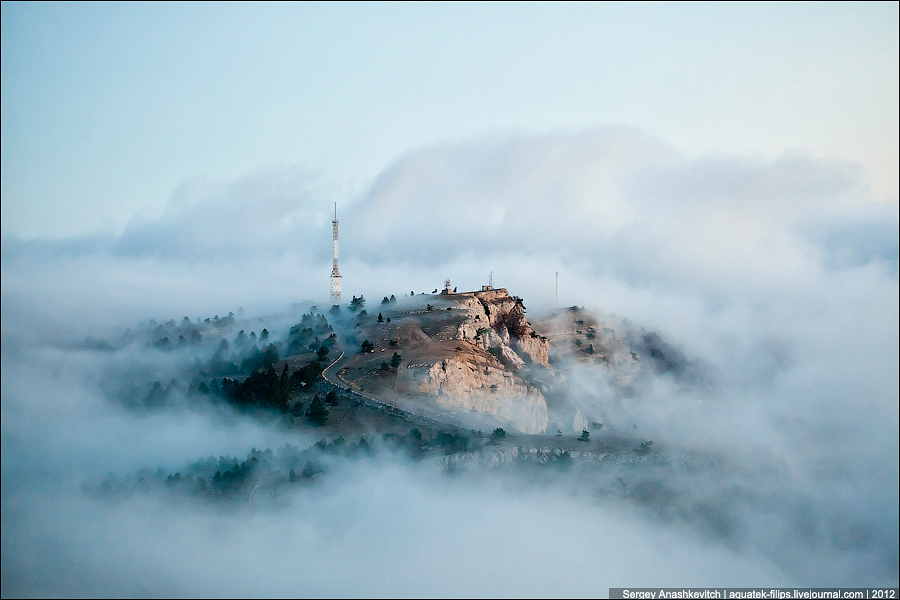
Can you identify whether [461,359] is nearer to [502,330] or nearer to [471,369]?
[471,369]

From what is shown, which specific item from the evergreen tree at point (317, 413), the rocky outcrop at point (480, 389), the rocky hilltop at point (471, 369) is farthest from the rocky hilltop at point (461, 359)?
the evergreen tree at point (317, 413)

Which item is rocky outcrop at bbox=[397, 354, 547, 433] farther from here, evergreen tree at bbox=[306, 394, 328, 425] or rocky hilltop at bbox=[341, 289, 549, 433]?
evergreen tree at bbox=[306, 394, 328, 425]

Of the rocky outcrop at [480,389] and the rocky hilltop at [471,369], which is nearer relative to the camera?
the rocky outcrop at [480,389]

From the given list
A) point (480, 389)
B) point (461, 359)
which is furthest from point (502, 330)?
point (480, 389)

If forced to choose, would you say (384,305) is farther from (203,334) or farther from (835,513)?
(835,513)

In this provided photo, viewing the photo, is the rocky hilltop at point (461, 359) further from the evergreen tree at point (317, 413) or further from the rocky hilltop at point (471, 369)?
the evergreen tree at point (317, 413)

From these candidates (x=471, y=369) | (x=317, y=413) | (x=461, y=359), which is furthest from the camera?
(x=471, y=369)
